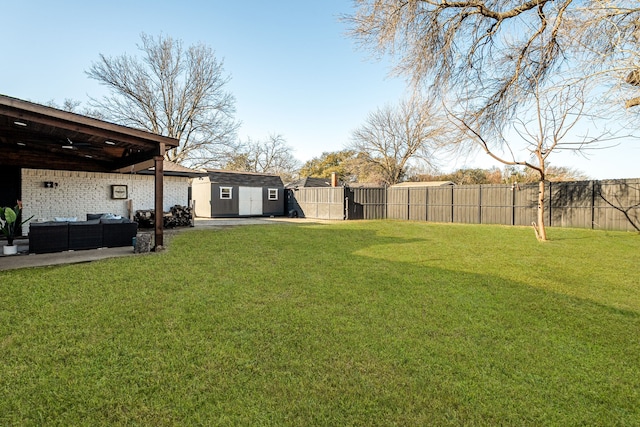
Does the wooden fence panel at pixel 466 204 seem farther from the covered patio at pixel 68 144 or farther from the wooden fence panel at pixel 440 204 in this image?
the covered patio at pixel 68 144

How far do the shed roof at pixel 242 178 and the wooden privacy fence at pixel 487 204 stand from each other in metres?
1.65

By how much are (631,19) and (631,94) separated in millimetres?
1421

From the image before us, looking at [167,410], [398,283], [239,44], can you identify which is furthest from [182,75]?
[167,410]

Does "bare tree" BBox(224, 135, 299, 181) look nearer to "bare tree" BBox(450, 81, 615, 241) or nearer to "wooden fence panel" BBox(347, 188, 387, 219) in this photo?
"wooden fence panel" BBox(347, 188, 387, 219)

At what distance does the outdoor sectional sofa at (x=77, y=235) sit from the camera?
20.9 ft

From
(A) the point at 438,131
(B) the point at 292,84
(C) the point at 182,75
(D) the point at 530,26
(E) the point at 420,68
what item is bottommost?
(A) the point at 438,131

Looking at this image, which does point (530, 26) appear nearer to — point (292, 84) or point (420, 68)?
point (420, 68)

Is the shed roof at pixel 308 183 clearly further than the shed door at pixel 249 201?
Yes

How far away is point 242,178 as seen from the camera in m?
19.1

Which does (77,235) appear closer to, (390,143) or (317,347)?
(317,347)

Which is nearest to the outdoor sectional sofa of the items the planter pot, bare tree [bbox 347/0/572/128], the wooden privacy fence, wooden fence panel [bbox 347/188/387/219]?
the planter pot

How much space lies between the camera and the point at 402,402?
73.7 inches

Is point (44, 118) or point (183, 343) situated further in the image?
point (44, 118)

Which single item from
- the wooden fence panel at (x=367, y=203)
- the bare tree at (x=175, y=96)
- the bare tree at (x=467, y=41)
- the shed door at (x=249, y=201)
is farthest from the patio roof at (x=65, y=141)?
the bare tree at (x=175, y=96)
